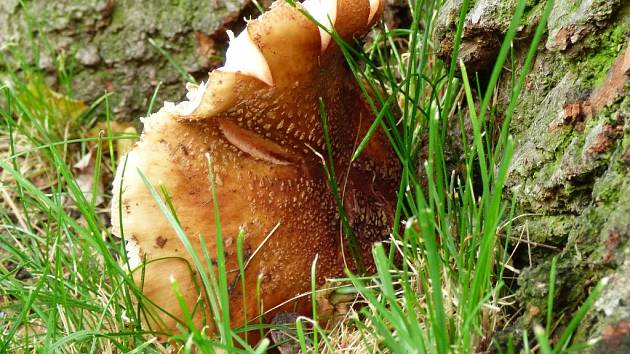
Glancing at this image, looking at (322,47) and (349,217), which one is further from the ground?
(322,47)

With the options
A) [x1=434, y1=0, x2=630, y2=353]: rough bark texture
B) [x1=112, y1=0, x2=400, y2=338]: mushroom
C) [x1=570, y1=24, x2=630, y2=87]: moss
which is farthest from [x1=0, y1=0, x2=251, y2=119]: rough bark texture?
[x1=570, y1=24, x2=630, y2=87]: moss

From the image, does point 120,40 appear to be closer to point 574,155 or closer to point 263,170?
point 263,170

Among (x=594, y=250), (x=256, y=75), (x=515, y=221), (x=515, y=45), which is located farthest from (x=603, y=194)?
(x=256, y=75)

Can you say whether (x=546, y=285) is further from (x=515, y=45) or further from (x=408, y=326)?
(x=515, y=45)

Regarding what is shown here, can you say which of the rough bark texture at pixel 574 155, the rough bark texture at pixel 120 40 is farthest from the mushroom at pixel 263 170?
the rough bark texture at pixel 120 40

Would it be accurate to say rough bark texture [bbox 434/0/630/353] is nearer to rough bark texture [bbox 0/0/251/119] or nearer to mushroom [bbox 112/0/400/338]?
mushroom [bbox 112/0/400/338]

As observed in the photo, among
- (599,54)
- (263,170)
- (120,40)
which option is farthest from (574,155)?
(120,40)
